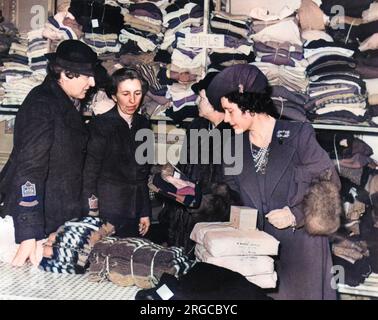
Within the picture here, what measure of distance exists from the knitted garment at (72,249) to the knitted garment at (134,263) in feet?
0.16

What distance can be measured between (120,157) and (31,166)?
2.60 feet

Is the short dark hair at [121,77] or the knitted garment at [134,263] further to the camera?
the short dark hair at [121,77]

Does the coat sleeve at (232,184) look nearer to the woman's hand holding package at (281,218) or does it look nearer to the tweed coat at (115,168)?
the woman's hand holding package at (281,218)

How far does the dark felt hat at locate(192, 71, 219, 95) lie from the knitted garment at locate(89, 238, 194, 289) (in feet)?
4.69

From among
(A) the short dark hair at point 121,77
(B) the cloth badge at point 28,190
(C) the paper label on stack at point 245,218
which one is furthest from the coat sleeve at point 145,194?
(C) the paper label on stack at point 245,218

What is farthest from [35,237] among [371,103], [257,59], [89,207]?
[371,103]

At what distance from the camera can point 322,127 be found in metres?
3.21

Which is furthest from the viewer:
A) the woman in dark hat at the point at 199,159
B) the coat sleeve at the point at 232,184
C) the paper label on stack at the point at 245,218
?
the woman in dark hat at the point at 199,159

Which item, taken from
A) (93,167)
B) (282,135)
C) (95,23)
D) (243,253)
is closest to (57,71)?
(93,167)

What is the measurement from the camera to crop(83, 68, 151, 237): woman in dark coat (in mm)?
3188

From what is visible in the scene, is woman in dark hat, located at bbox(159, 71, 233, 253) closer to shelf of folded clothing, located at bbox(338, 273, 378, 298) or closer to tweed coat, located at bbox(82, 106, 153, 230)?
tweed coat, located at bbox(82, 106, 153, 230)

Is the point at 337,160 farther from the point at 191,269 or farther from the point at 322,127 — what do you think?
the point at 191,269

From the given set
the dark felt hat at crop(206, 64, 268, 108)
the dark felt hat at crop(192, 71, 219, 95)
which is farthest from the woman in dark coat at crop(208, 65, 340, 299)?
the dark felt hat at crop(192, 71, 219, 95)

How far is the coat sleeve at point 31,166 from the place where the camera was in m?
2.38
